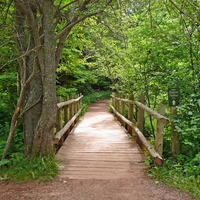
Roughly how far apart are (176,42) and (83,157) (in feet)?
9.99

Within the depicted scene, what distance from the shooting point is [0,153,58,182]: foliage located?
3830 millimetres

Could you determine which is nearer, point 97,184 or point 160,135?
point 97,184

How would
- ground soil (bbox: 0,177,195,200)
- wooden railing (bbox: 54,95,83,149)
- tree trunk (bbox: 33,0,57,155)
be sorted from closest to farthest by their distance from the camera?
ground soil (bbox: 0,177,195,200) < tree trunk (bbox: 33,0,57,155) < wooden railing (bbox: 54,95,83,149)

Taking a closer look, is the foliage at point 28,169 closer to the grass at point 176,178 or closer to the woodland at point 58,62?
the woodland at point 58,62

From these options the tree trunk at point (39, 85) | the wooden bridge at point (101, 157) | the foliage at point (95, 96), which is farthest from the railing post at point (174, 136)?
the foliage at point (95, 96)

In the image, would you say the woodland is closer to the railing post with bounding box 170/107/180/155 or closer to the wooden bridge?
the railing post with bounding box 170/107/180/155

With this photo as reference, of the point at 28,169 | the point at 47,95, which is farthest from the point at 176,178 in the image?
the point at 47,95

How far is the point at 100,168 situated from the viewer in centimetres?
431

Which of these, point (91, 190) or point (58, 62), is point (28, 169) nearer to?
point (91, 190)

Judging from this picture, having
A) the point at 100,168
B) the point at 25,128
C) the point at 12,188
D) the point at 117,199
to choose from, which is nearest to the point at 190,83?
the point at 100,168

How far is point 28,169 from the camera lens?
402 cm

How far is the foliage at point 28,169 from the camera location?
12.6ft

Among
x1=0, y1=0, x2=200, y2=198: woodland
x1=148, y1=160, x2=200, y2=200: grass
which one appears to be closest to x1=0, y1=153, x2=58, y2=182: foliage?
x1=0, y1=0, x2=200, y2=198: woodland

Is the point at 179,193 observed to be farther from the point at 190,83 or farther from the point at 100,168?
the point at 190,83
